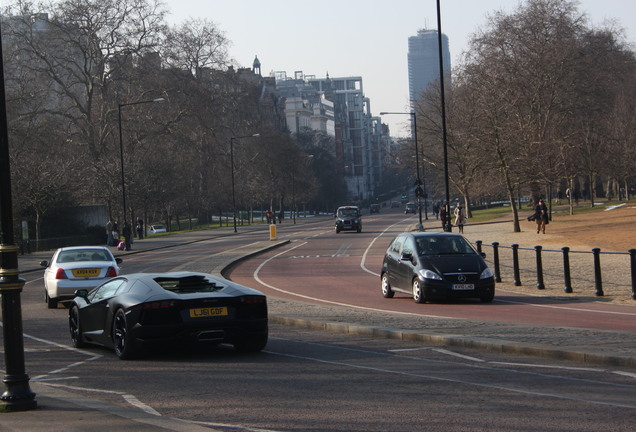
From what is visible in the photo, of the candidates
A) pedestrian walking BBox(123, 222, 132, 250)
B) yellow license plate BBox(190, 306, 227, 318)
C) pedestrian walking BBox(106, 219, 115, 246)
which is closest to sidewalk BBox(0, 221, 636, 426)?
yellow license plate BBox(190, 306, 227, 318)

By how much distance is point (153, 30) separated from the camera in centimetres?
7519

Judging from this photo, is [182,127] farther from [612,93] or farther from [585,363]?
[585,363]

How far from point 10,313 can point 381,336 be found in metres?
6.56

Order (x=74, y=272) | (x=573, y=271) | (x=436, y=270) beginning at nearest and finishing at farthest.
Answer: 1. (x=436, y=270)
2. (x=74, y=272)
3. (x=573, y=271)

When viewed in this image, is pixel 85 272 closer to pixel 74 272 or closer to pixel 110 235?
pixel 74 272

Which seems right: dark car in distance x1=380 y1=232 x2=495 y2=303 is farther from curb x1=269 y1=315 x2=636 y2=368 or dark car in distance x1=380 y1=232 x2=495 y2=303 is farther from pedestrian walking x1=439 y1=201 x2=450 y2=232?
pedestrian walking x1=439 y1=201 x2=450 y2=232

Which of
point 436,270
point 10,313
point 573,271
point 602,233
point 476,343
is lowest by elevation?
point 573,271

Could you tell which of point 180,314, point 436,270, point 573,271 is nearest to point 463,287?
point 436,270

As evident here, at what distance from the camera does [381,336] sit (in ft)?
45.8

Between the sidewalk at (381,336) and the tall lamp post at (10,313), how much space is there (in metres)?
0.18

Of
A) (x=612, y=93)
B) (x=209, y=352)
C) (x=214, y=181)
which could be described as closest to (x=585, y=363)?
(x=209, y=352)

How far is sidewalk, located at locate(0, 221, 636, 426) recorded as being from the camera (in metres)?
7.91

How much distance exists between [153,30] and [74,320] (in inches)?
2515

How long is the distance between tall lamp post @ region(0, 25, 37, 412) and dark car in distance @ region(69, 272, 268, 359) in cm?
306
